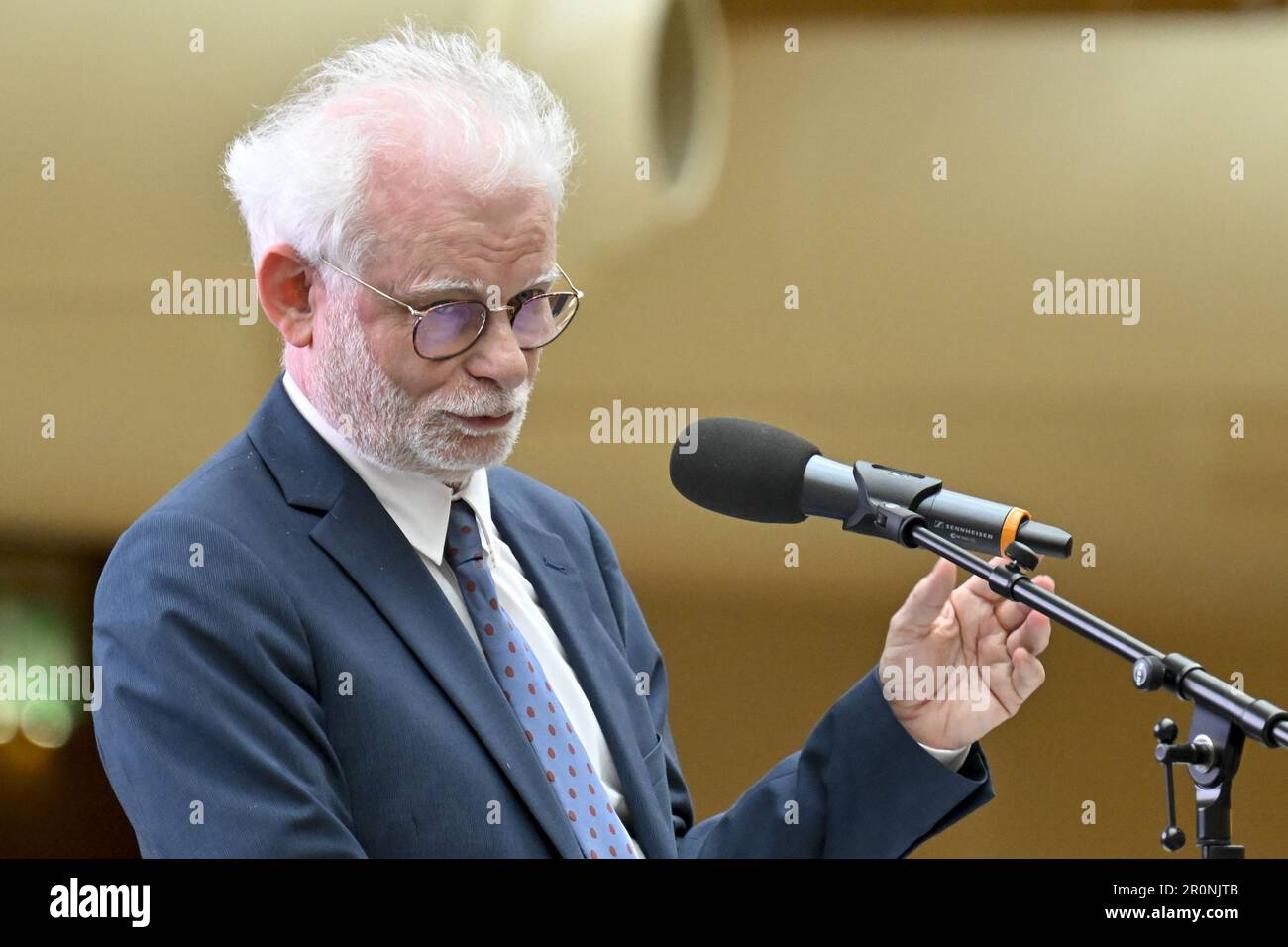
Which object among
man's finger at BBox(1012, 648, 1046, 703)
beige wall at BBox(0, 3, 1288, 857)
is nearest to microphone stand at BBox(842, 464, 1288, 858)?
man's finger at BBox(1012, 648, 1046, 703)

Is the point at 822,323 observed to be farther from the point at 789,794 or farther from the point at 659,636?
the point at 789,794

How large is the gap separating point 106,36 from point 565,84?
110 cm

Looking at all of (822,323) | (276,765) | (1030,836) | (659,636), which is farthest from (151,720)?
(1030,836)

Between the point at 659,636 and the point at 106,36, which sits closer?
the point at 106,36

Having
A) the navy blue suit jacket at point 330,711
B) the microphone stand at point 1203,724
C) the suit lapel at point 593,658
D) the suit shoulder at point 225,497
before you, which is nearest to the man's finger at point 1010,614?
the navy blue suit jacket at point 330,711

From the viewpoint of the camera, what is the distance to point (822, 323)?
3660 millimetres

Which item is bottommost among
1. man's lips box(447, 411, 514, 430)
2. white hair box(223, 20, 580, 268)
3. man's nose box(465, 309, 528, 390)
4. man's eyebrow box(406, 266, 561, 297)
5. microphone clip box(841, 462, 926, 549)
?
microphone clip box(841, 462, 926, 549)

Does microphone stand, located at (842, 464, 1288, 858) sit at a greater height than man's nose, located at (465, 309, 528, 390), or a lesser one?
lesser

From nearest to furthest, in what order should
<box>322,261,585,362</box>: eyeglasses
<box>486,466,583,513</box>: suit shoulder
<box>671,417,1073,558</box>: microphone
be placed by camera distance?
<box>671,417,1073,558</box>: microphone < <box>322,261,585,362</box>: eyeglasses < <box>486,466,583,513</box>: suit shoulder

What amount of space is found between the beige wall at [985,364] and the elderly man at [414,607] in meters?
1.64

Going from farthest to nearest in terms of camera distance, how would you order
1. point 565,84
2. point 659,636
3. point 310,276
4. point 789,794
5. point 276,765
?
point 659,636, point 565,84, point 789,794, point 310,276, point 276,765

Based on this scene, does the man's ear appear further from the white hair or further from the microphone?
the microphone

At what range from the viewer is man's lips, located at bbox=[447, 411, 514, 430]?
1757mm

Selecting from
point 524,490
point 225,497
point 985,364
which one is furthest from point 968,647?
point 985,364
